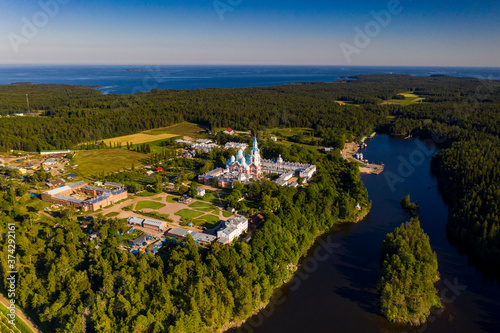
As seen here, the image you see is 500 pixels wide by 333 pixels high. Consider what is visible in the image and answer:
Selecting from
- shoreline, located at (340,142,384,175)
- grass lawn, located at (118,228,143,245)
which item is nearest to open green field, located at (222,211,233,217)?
grass lawn, located at (118,228,143,245)

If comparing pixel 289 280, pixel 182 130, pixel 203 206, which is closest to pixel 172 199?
pixel 203 206

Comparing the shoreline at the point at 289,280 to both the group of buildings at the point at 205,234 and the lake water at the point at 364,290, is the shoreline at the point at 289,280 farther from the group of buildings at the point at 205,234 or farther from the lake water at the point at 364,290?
the group of buildings at the point at 205,234

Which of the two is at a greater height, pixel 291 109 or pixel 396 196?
pixel 291 109

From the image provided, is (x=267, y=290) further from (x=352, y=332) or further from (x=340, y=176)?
(x=340, y=176)

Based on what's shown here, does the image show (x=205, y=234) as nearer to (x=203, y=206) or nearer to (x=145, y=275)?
(x=203, y=206)

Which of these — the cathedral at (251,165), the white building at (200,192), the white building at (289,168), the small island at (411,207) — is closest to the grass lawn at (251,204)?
the white building at (200,192)

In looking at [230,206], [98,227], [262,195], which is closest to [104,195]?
[98,227]
